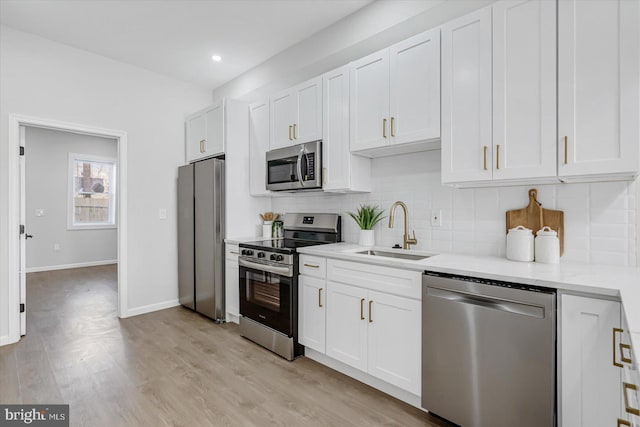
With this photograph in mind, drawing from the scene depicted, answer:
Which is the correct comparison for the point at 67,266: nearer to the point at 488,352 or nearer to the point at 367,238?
the point at 367,238

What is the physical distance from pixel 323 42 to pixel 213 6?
999mm

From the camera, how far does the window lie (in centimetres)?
665

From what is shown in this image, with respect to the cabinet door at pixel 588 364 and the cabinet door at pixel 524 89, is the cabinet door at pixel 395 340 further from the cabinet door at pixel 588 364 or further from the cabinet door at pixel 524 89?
the cabinet door at pixel 524 89

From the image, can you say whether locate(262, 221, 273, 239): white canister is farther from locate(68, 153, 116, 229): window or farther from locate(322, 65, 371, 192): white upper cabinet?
locate(68, 153, 116, 229): window

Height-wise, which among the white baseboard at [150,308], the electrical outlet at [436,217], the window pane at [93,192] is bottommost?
the white baseboard at [150,308]

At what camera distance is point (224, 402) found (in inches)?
81.7

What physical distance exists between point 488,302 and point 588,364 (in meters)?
0.44

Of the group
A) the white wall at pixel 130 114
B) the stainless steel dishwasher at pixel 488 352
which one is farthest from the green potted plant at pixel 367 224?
the white wall at pixel 130 114

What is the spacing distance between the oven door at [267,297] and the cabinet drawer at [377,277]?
0.46 meters

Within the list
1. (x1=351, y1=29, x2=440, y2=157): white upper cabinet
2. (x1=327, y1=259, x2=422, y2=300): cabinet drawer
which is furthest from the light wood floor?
(x1=351, y1=29, x2=440, y2=157): white upper cabinet

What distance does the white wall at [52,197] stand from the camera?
20.1 ft

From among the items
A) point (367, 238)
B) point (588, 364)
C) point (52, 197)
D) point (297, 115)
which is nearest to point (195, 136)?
point (297, 115)

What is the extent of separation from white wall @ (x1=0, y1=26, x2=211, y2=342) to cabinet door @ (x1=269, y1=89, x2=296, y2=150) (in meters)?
1.60

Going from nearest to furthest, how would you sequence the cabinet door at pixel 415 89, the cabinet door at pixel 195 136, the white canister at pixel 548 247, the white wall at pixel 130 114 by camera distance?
the white canister at pixel 548 247 → the cabinet door at pixel 415 89 → the white wall at pixel 130 114 → the cabinet door at pixel 195 136
